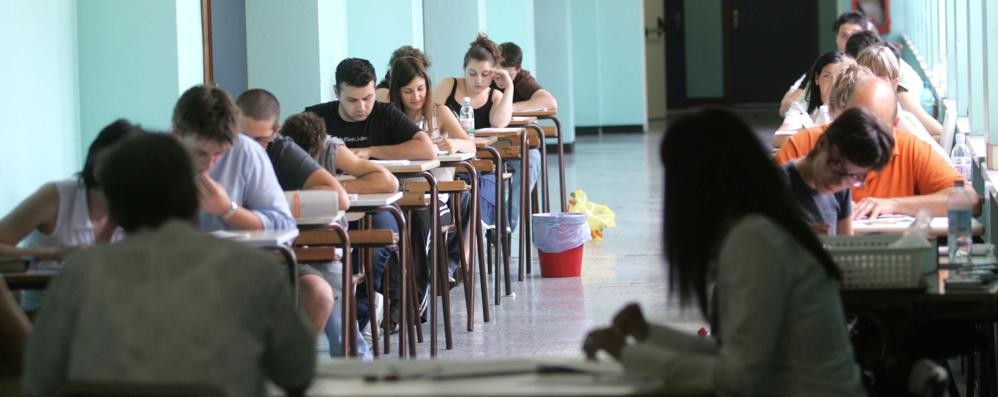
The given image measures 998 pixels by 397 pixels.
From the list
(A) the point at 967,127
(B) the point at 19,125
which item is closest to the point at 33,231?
(B) the point at 19,125

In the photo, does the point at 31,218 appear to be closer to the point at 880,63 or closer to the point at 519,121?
the point at 880,63

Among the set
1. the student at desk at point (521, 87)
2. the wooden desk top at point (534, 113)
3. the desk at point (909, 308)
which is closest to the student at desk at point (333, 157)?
the desk at point (909, 308)

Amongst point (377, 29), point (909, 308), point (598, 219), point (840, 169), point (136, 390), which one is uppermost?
point (377, 29)

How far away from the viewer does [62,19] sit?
6.21m

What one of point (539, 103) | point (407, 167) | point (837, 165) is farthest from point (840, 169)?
point (539, 103)

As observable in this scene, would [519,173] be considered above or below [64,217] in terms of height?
below

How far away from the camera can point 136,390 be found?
2.50 m

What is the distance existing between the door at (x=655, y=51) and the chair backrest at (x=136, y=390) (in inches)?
853

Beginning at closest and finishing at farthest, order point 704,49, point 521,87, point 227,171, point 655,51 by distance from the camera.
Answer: point 227,171 < point 521,87 < point 655,51 < point 704,49

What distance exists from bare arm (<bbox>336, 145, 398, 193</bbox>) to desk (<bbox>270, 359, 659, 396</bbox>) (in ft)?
10.8

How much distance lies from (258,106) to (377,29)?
16.1ft

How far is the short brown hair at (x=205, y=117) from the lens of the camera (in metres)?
4.97

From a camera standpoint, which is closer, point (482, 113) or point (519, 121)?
point (482, 113)

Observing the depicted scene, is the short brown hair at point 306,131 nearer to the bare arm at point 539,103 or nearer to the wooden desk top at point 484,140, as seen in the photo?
the wooden desk top at point 484,140
